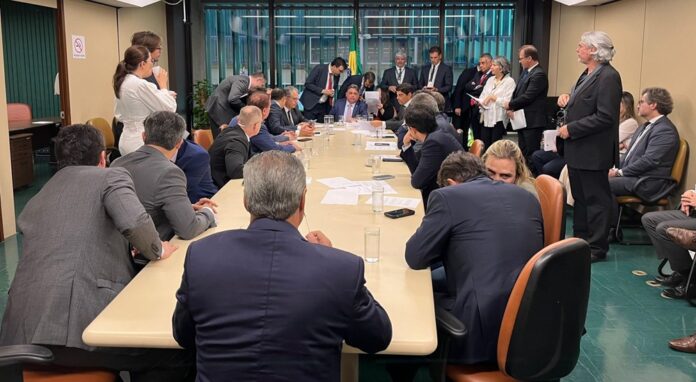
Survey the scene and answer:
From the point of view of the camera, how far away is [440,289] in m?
3.12

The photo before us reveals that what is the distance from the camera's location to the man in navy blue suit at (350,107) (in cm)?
944

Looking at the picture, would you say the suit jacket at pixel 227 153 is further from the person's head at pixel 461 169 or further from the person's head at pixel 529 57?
the person's head at pixel 529 57

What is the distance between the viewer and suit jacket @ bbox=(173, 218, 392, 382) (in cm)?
165

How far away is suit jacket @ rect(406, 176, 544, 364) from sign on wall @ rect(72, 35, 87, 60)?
6.65 metres

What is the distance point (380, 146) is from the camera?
671 centimetres

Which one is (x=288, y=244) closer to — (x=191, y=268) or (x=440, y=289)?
(x=191, y=268)

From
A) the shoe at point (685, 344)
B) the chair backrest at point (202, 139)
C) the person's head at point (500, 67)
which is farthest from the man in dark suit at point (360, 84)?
the shoe at point (685, 344)

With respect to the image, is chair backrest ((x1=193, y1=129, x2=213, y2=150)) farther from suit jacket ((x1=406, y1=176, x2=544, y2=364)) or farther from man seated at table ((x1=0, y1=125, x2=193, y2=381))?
suit jacket ((x1=406, y1=176, x2=544, y2=364))

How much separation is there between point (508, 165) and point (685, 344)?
1.48 metres

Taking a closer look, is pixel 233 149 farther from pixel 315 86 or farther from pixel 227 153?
pixel 315 86

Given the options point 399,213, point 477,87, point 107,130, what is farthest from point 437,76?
point 399,213

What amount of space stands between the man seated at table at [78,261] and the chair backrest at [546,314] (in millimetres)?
1174

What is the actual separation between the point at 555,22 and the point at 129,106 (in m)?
8.05

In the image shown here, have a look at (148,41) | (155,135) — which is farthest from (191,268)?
(148,41)
